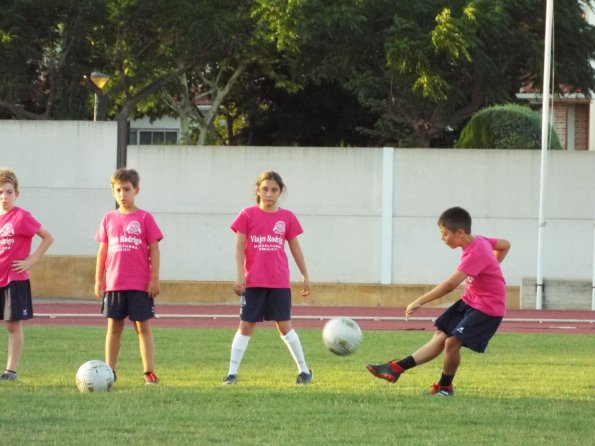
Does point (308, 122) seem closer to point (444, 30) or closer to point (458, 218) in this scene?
point (444, 30)

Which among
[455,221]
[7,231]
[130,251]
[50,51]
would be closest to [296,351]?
[130,251]

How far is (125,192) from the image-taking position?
10.6 m

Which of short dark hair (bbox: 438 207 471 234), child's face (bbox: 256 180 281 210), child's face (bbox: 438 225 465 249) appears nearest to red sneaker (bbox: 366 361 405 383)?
child's face (bbox: 438 225 465 249)

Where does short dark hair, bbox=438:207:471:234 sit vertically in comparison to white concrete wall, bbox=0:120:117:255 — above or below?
below

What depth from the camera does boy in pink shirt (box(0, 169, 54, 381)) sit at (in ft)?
35.2

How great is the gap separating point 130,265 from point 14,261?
985 millimetres

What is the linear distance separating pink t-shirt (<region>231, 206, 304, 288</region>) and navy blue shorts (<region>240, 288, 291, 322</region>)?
0.22 feet

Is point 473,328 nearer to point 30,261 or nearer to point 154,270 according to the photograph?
point 154,270

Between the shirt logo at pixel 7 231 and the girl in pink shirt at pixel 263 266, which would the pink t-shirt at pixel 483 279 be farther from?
the shirt logo at pixel 7 231

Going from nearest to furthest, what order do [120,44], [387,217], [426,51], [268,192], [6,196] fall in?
[268,192]
[6,196]
[387,217]
[426,51]
[120,44]

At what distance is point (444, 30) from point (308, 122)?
9.92 meters

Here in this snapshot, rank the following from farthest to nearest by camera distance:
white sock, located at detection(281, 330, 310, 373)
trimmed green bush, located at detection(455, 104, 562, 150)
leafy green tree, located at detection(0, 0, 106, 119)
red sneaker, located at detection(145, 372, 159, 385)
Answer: leafy green tree, located at detection(0, 0, 106, 119) < trimmed green bush, located at detection(455, 104, 562, 150) < white sock, located at detection(281, 330, 310, 373) < red sneaker, located at detection(145, 372, 159, 385)

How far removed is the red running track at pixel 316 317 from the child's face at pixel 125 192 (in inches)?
329

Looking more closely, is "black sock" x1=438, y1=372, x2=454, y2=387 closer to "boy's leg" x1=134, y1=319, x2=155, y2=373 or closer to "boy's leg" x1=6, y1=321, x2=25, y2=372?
"boy's leg" x1=134, y1=319, x2=155, y2=373
